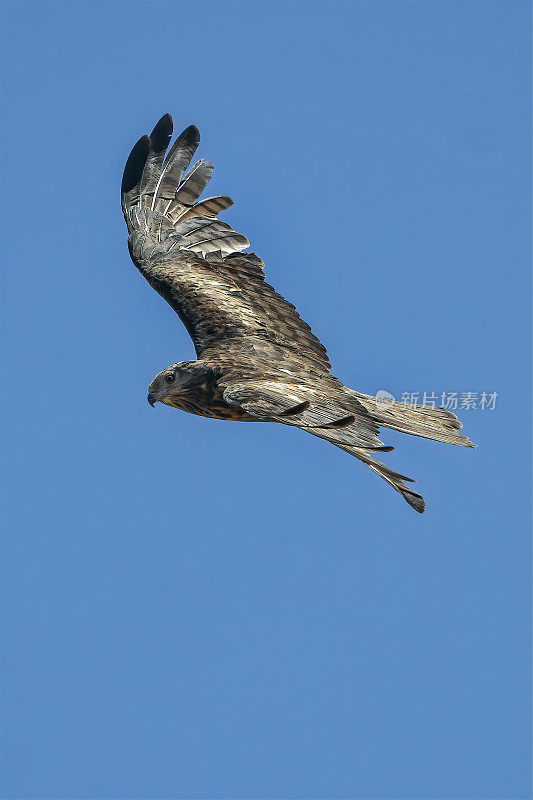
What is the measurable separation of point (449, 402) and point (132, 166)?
5505 millimetres

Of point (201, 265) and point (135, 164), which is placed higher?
point (135, 164)

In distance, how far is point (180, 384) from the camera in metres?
15.5

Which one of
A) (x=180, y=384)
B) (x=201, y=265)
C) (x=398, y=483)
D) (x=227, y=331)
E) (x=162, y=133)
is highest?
(x=162, y=133)

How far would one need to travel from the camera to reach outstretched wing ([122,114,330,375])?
16109 millimetres

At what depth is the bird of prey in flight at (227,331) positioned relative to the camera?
44.3 ft

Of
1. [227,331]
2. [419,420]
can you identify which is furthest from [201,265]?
[419,420]

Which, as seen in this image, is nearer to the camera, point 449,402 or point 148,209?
point 449,402

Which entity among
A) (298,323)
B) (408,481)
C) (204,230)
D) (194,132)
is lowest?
(408,481)

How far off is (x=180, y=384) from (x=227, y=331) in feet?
3.57

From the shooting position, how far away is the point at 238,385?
1428 centimetres

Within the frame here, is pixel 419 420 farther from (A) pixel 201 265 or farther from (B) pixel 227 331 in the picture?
(A) pixel 201 265

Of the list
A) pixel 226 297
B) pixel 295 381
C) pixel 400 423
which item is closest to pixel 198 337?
pixel 226 297

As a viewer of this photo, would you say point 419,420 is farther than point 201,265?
No

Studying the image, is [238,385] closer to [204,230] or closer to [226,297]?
[226,297]
